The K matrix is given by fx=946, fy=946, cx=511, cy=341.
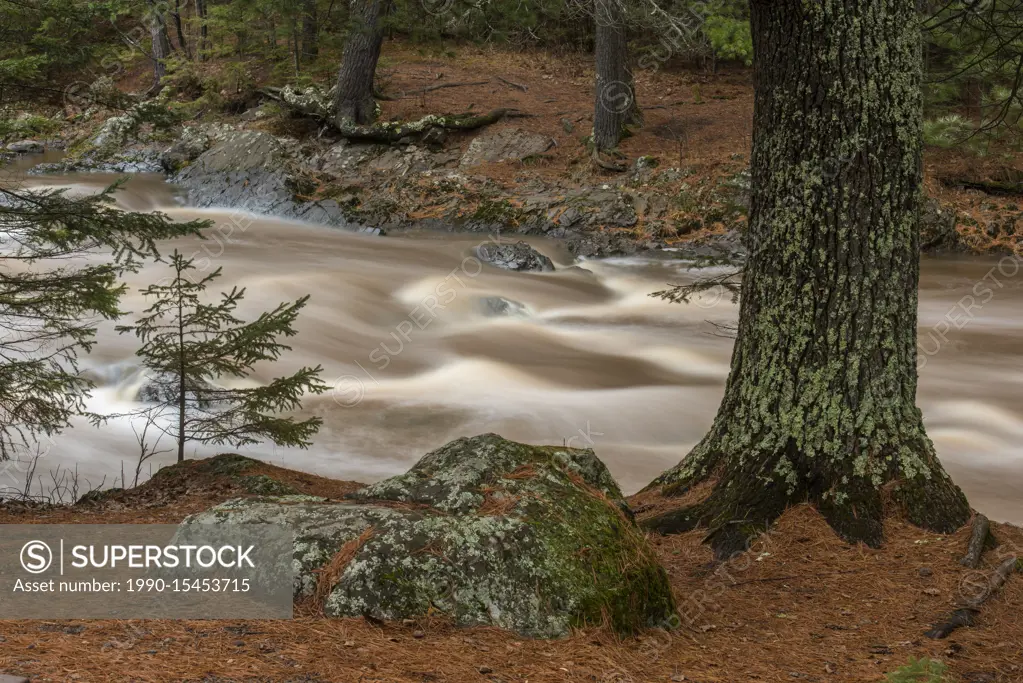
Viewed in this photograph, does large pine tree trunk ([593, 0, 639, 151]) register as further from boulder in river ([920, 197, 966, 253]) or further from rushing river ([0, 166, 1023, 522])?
boulder in river ([920, 197, 966, 253])

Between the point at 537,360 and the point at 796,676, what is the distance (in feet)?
25.7

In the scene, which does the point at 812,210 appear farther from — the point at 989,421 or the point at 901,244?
the point at 989,421

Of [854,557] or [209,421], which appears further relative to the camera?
[209,421]

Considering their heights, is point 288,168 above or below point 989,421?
above

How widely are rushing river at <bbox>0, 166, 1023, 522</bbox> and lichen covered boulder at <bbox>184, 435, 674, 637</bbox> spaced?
3935mm

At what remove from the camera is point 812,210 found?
504cm

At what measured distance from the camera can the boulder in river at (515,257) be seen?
14.7 meters

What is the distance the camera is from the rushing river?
8.70m

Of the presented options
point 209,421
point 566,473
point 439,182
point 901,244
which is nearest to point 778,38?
point 901,244

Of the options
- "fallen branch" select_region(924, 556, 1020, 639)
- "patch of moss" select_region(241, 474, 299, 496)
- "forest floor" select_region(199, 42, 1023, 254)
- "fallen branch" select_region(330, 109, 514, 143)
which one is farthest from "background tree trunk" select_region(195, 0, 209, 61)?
"fallen branch" select_region(924, 556, 1020, 639)

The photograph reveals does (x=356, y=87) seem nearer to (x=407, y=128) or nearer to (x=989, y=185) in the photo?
(x=407, y=128)

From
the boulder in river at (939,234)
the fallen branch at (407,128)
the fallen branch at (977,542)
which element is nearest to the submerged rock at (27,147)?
the fallen branch at (407,128)

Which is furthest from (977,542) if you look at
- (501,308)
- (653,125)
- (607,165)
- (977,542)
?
(653,125)

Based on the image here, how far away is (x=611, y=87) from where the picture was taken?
1877cm
